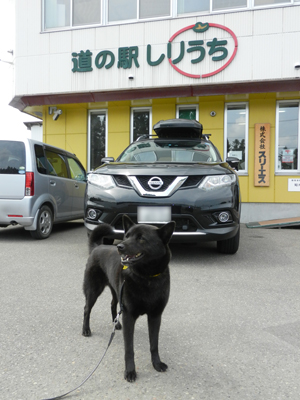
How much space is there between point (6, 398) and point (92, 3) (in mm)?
12011

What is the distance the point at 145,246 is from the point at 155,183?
2661mm

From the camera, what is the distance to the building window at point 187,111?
36.0ft

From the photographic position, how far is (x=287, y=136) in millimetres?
10273

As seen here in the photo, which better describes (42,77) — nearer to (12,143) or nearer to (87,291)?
(12,143)

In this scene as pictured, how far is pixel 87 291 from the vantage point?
251 cm

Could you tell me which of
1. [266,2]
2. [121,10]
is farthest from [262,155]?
[121,10]

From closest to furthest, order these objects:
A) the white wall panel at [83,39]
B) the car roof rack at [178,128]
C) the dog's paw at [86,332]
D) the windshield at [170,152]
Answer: the dog's paw at [86,332]
the windshield at [170,152]
the car roof rack at [178,128]
the white wall panel at [83,39]

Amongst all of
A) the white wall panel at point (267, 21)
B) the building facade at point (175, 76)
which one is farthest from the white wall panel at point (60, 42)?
the white wall panel at point (267, 21)

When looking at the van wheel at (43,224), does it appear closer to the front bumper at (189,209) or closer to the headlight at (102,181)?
the headlight at (102,181)

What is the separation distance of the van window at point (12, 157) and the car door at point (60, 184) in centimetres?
69

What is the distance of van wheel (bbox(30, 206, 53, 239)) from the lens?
656cm

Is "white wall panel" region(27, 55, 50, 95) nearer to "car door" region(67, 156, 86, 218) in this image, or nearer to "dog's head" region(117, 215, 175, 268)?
"car door" region(67, 156, 86, 218)

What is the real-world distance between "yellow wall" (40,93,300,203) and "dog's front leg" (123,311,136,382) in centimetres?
874

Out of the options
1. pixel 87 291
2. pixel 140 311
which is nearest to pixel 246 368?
pixel 140 311
